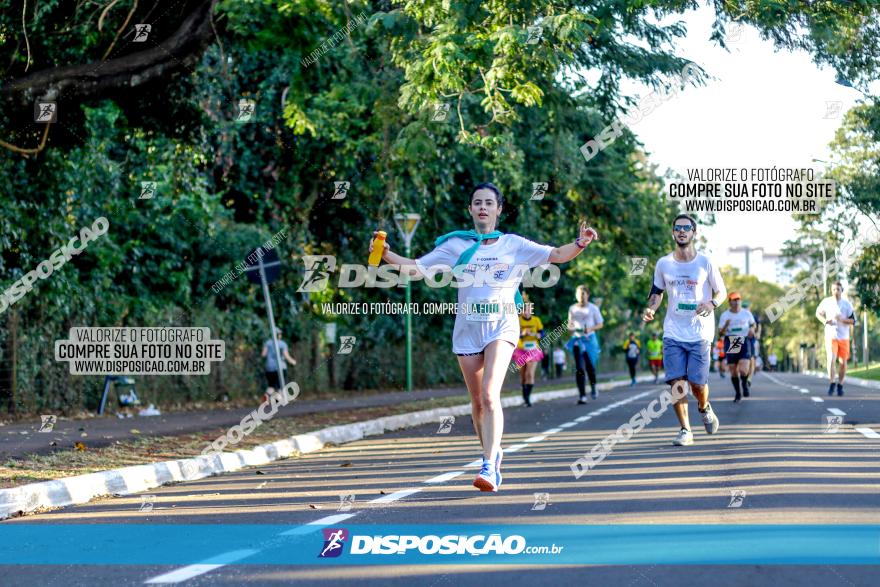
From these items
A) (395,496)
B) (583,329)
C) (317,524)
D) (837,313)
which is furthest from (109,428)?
(837,313)

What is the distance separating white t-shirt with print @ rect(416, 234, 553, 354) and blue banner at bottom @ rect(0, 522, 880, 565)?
6.92 ft

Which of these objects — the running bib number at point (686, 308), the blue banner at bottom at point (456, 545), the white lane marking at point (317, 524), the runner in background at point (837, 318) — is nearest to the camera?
the blue banner at bottom at point (456, 545)

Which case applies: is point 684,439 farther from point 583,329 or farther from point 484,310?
point 583,329

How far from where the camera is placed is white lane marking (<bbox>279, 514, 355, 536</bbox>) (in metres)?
7.93

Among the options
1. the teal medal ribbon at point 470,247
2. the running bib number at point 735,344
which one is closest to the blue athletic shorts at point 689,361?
the teal medal ribbon at point 470,247

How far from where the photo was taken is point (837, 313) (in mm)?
23562

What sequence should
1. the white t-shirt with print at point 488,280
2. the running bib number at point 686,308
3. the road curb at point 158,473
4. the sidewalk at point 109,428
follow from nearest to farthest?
the white t-shirt with print at point 488,280 < the road curb at point 158,473 < the running bib number at point 686,308 < the sidewalk at point 109,428

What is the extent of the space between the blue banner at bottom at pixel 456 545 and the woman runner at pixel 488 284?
1825 millimetres

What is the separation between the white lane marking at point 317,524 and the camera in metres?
7.93

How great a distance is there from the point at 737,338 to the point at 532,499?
14.6 meters

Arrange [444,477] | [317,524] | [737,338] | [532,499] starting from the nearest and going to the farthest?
[317,524]
[532,499]
[444,477]
[737,338]

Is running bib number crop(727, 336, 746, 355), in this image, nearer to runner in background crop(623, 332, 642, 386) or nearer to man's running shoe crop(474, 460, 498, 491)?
man's running shoe crop(474, 460, 498, 491)

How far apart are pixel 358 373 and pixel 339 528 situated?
85.5 ft

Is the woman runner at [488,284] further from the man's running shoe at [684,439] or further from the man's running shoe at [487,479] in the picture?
the man's running shoe at [684,439]
